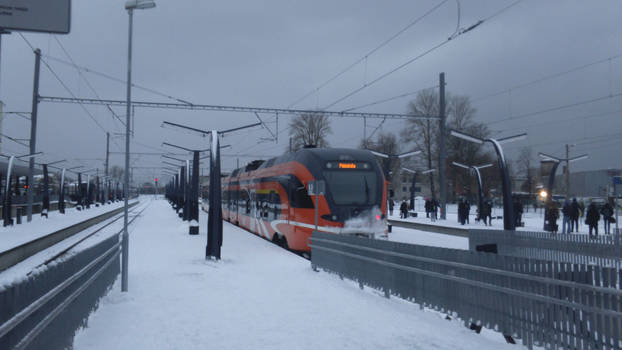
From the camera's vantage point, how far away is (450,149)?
51281 millimetres

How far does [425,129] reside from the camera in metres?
49.2

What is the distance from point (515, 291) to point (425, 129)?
1763 inches

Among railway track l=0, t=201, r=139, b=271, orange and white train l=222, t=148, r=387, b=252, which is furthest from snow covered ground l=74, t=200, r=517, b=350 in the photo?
railway track l=0, t=201, r=139, b=271

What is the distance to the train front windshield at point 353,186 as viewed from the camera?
47.5 feet

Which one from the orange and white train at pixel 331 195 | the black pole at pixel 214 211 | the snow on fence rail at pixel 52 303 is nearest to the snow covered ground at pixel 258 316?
the snow on fence rail at pixel 52 303

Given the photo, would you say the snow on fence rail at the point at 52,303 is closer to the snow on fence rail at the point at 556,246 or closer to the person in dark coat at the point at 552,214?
the snow on fence rail at the point at 556,246

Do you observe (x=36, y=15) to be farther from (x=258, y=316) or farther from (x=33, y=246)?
(x=33, y=246)

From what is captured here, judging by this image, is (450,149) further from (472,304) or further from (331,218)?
(472,304)

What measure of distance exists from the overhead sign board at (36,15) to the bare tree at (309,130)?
5142 cm

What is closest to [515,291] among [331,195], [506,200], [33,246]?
[331,195]

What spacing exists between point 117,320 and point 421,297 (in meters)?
4.35

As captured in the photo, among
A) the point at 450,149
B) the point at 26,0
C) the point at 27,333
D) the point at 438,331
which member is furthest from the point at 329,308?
the point at 450,149

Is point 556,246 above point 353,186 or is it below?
below

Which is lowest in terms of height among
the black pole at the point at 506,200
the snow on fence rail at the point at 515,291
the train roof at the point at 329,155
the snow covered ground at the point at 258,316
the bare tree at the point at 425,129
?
the snow covered ground at the point at 258,316
